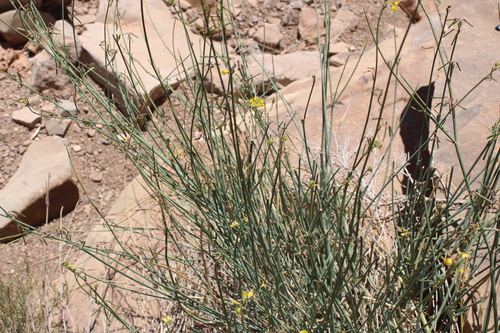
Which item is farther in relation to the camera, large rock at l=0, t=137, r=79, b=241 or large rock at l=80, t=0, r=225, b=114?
large rock at l=80, t=0, r=225, b=114

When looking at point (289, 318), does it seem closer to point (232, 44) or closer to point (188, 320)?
point (188, 320)

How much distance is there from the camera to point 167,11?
13.7ft

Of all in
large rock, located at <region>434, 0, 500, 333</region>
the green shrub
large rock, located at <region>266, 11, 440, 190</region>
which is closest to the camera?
the green shrub

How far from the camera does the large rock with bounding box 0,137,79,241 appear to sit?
108 inches

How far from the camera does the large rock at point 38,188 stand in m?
2.75

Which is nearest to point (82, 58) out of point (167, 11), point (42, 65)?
point (42, 65)

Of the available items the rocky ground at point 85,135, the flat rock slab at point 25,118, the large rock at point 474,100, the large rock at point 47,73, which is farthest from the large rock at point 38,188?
the large rock at point 474,100

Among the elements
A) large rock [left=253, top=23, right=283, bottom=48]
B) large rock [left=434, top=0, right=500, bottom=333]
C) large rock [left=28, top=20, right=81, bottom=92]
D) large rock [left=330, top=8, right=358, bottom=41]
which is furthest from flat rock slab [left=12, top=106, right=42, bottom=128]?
large rock [left=434, top=0, right=500, bottom=333]

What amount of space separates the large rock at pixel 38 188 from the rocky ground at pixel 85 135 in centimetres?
10

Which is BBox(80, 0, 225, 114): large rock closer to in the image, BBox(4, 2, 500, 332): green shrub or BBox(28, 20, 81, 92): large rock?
BBox(28, 20, 81, 92): large rock

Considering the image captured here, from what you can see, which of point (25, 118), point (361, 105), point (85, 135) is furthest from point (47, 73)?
point (361, 105)

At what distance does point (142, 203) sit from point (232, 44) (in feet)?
7.54

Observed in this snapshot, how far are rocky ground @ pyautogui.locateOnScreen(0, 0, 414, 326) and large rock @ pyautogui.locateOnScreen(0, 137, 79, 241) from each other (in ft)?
0.32

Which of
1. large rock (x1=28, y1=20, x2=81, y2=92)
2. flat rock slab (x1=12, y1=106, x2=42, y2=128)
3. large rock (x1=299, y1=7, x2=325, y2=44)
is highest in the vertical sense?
large rock (x1=28, y1=20, x2=81, y2=92)
